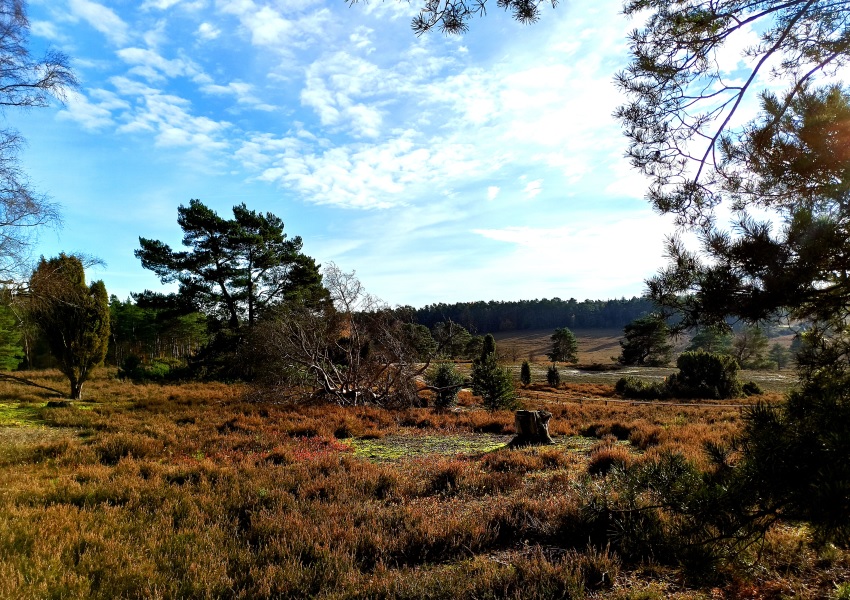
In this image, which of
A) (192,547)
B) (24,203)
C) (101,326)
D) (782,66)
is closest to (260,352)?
(101,326)

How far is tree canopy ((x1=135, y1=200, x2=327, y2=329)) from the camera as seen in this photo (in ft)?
89.6

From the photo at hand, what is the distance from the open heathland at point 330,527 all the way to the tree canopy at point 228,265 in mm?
19123

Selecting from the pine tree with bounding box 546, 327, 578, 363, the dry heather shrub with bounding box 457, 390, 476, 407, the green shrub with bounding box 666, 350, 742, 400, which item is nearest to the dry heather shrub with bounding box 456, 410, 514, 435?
the dry heather shrub with bounding box 457, 390, 476, 407

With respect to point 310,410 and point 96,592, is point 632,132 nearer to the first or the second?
point 96,592

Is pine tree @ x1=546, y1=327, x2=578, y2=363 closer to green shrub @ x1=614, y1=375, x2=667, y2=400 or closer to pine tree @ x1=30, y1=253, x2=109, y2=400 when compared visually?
green shrub @ x1=614, y1=375, x2=667, y2=400

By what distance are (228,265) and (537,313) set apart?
89.9 meters

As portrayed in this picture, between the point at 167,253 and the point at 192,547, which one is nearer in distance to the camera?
the point at 192,547

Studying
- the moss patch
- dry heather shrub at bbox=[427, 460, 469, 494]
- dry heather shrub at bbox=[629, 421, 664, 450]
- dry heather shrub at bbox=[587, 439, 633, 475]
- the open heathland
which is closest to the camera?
the open heathland

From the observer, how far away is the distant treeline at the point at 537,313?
101269 millimetres

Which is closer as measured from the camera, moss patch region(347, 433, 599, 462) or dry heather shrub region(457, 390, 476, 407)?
moss patch region(347, 433, 599, 462)

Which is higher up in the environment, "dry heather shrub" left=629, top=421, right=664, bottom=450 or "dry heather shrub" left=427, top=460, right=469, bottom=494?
"dry heather shrub" left=427, top=460, right=469, bottom=494

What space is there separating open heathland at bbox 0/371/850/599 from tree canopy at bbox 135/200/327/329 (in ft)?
62.7

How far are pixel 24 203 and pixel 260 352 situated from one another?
13.5m

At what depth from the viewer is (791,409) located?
2.54m
